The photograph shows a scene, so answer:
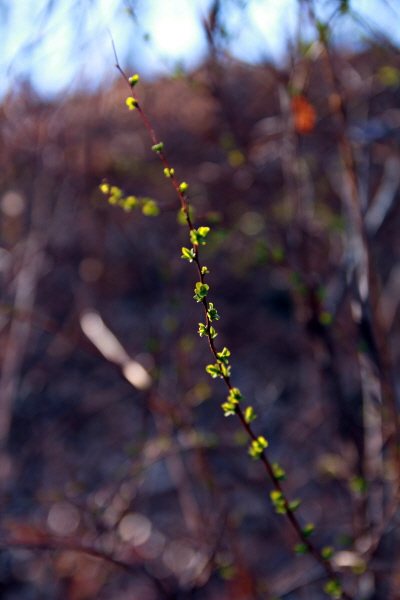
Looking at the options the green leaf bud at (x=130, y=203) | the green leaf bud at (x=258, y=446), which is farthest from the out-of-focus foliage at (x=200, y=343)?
the green leaf bud at (x=130, y=203)

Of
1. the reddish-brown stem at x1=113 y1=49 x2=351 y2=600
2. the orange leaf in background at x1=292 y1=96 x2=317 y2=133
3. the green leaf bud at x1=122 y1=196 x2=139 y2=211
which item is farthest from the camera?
the orange leaf in background at x1=292 y1=96 x2=317 y2=133

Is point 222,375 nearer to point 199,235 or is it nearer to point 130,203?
point 199,235

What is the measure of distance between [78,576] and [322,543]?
135 cm

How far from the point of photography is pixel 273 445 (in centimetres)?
359

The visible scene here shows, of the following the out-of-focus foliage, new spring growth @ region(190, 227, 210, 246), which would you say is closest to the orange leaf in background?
the out-of-focus foliage

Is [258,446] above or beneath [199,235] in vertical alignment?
beneath

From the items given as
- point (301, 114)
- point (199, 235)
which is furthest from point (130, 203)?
point (301, 114)

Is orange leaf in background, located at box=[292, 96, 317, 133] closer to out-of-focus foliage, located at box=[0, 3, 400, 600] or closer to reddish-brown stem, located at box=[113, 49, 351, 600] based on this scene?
out-of-focus foliage, located at box=[0, 3, 400, 600]

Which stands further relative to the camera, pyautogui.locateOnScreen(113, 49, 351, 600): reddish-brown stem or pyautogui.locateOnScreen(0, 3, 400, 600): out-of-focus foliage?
pyautogui.locateOnScreen(0, 3, 400, 600): out-of-focus foliage

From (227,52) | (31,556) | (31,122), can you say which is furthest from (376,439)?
(31,122)

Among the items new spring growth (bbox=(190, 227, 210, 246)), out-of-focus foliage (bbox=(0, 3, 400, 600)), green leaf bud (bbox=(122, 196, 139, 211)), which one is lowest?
out-of-focus foliage (bbox=(0, 3, 400, 600))

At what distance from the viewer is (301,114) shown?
176cm

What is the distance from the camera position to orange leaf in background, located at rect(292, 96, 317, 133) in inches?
69.1

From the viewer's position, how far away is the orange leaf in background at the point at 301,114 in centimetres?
176
